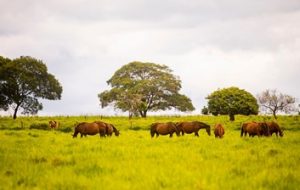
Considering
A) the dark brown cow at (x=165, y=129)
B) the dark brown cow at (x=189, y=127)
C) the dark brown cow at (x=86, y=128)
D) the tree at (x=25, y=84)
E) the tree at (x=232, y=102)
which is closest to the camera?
the dark brown cow at (x=86, y=128)

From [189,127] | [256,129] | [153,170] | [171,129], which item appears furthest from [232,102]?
[153,170]

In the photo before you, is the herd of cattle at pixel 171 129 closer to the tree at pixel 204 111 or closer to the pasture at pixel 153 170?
the pasture at pixel 153 170

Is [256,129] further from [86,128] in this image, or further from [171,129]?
[86,128]

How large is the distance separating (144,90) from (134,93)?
259 centimetres

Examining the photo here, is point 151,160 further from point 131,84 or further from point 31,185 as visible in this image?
point 131,84

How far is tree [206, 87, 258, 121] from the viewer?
50697 millimetres


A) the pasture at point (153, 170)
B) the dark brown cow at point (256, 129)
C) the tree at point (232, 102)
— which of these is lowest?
the pasture at point (153, 170)

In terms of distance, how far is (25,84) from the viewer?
207ft

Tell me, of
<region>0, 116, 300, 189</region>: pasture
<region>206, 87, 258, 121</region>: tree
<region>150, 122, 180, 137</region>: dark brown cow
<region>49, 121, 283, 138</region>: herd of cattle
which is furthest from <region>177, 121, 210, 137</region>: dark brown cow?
Answer: <region>206, 87, 258, 121</region>: tree

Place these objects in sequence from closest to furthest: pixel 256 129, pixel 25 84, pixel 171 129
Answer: pixel 256 129
pixel 171 129
pixel 25 84

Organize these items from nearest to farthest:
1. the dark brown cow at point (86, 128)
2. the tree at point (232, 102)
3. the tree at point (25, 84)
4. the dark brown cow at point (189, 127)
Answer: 1. the dark brown cow at point (86, 128)
2. the dark brown cow at point (189, 127)
3. the tree at point (232, 102)
4. the tree at point (25, 84)

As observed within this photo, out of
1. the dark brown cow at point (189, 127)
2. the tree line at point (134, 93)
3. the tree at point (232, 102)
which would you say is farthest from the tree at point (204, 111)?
the dark brown cow at point (189, 127)

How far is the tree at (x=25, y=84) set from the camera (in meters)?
61.6

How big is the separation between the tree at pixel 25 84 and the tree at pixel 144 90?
34.4ft
